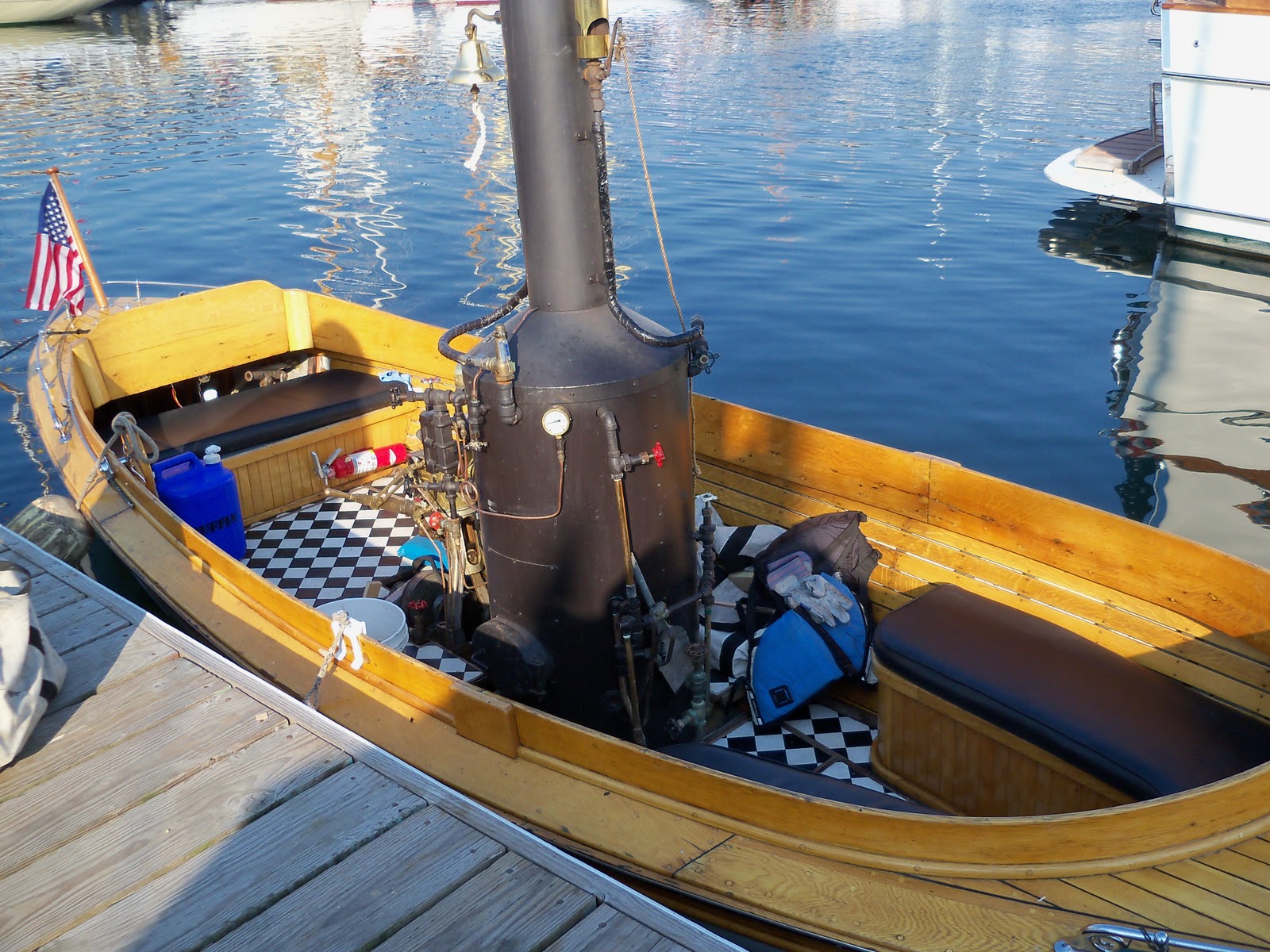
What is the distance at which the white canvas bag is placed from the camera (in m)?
2.95

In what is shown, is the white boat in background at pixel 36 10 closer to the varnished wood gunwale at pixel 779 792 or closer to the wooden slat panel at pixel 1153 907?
the varnished wood gunwale at pixel 779 792

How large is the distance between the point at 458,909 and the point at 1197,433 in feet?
35.5

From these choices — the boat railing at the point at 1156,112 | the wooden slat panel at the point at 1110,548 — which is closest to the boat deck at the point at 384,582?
the wooden slat panel at the point at 1110,548

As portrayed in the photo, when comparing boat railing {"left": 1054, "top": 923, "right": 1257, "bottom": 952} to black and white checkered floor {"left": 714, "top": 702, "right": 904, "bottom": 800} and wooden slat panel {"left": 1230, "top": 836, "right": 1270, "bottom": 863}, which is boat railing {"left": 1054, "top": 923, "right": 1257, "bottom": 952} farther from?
black and white checkered floor {"left": 714, "top": 702, "right": 904, "bottom": 800}

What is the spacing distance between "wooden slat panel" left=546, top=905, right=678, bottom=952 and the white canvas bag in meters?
1.69

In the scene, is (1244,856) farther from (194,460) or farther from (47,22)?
(47,22)

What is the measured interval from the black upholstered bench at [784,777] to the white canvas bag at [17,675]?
6.82ft

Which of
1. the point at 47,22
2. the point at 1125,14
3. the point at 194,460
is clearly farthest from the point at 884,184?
the point at 47,22

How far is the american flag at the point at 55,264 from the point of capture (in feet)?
23.5

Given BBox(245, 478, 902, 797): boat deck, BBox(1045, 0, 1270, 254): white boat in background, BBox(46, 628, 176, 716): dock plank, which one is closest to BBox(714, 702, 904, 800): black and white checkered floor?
BBox(245, 478, 902, 797): boat deck

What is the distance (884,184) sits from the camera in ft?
66.2

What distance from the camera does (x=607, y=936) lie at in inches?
95.0

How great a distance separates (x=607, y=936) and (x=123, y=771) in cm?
151

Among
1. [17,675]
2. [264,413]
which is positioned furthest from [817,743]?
[264,413]
